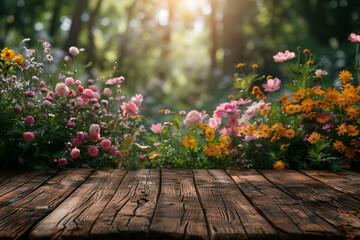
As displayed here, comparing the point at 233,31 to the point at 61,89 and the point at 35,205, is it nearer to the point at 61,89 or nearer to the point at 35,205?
the point at 61,89

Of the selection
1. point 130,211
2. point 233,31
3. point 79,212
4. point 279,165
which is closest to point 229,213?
point 130,211

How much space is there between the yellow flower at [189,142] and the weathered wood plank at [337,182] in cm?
100

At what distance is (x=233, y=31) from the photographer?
8164 mm

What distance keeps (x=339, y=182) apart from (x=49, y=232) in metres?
2.04

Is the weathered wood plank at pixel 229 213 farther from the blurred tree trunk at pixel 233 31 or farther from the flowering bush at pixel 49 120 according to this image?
the blurred tree trunk at pixel 233 31

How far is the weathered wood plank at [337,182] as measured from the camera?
2.31 metres

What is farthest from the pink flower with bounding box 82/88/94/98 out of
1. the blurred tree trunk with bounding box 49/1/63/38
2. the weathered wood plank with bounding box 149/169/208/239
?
the blurred tree trunk with bounding box 49/1/63/38

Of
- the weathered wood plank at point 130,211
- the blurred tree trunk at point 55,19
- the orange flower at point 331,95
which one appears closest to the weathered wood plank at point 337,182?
the orange flower at point 331,95

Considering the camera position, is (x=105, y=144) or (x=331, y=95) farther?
(x=331, y=95)

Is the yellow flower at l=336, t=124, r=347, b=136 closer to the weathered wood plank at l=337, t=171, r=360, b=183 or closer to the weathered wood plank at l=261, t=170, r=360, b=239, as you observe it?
the weathered wood plank at l=337, t=171, r=360, b=183

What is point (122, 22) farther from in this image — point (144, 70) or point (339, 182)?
point (339, 182)

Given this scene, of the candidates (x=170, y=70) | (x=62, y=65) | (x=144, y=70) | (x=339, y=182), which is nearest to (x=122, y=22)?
(x=144, y=70)

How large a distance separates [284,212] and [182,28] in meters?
20.0

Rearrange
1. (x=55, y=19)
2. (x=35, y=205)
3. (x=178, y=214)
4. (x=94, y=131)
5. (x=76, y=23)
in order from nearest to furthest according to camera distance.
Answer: (x=178, y=214)
(x=35, y=205)
(x=94, y=131)
(x=76, y=23)
(x=55, y=19)
